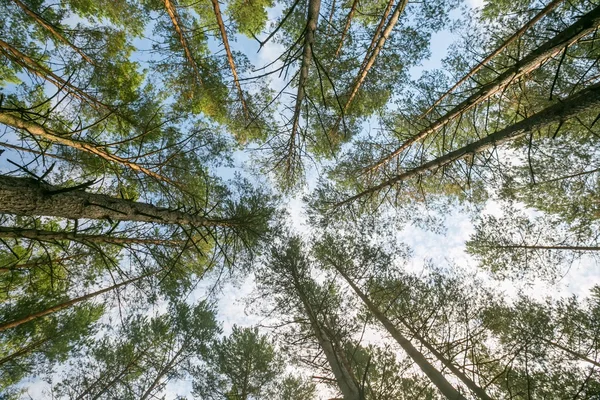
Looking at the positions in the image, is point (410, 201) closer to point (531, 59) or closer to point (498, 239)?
point (498, 239)

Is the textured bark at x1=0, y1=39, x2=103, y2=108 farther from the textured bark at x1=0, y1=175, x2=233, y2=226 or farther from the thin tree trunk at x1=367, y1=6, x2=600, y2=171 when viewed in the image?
the thin tree trunk at x1=367, y1=6, x2=600, y2=171

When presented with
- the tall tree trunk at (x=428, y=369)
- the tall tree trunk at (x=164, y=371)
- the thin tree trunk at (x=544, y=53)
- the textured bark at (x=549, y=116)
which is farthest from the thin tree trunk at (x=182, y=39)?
the tall tree trunk at (x=164, y=371)

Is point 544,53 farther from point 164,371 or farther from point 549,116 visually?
point 164,371

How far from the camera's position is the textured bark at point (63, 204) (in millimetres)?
2189

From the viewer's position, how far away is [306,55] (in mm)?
2438

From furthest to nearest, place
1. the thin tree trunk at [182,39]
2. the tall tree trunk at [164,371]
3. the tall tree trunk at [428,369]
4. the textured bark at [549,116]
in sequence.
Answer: the tall tree trunk at [164,371], the thin tree trunk at [182,39], the tall tree trunk at [428,369], the textured bark at [549,116]

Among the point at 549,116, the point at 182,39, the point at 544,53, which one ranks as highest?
the point at 182,39

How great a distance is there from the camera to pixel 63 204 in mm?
2432

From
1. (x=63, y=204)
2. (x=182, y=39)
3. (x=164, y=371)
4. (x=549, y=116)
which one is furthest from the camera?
(x=164, y=371)

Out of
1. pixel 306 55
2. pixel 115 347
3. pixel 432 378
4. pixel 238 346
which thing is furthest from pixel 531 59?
pixel 115 347

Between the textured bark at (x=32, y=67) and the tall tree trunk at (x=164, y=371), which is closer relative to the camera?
the textured bark at (x=32, y=67)

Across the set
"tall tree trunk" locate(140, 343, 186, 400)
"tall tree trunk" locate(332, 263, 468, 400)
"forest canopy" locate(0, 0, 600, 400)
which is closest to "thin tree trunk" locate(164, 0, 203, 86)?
"forest canopy" locate(0, 0, 600, 400)

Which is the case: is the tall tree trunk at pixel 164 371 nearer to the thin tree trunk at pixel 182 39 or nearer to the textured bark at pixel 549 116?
the thin tree trunk at pixel 182 39

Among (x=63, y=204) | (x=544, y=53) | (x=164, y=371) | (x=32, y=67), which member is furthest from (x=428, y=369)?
(x=164, y=371)
